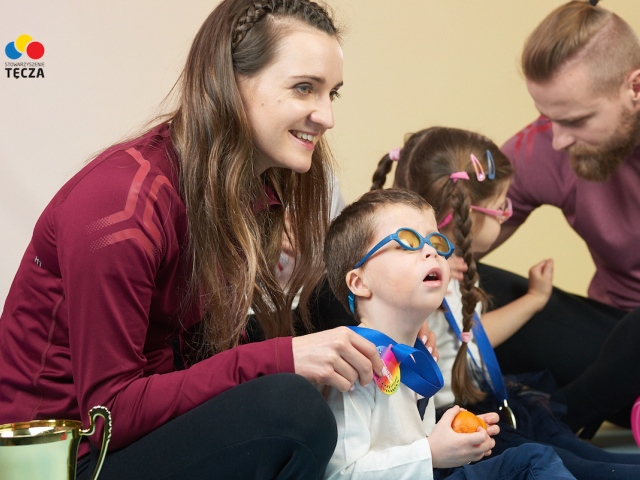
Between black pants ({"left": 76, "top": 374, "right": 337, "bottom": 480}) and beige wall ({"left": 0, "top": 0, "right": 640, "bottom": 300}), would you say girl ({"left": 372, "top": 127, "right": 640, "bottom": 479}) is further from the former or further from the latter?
black pants ({"left": 76, "top": 374, "right": 337, "bottom": 480})

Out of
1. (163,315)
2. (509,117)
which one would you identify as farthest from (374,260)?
(509,117)

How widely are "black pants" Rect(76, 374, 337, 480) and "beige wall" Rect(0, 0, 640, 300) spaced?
37.2 inches

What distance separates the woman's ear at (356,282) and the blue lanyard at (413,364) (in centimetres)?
11

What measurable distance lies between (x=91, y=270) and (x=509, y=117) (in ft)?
8.29

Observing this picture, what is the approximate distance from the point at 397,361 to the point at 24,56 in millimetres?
1601

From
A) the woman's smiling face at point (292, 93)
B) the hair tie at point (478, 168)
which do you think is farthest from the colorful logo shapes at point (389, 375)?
the hair tie at point (478, 168)

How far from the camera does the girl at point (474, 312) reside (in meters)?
1.97

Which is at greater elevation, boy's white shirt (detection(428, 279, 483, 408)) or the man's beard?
the man's beard

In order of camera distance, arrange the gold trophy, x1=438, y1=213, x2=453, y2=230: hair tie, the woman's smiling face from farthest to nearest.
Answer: x1=438, y1=213, x2=453, y2=230: hair tie → the woman's smiling face → the gold trophy

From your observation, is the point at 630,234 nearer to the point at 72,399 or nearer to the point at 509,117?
the point at 509,117

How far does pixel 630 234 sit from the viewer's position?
2.47 meters

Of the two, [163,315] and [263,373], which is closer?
[263,373]

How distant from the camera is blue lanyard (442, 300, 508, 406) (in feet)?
6.53

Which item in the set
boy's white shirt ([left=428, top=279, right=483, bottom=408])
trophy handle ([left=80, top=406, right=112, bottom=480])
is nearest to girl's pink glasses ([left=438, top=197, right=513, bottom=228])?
boy's white shirt ([left=428, top=279, right=483, bottom=408])
